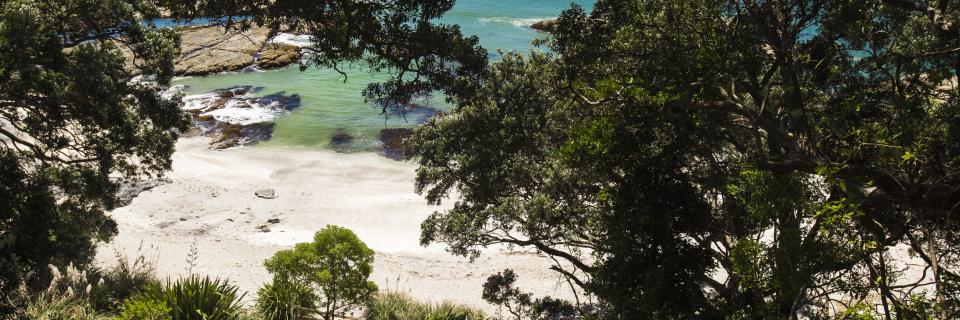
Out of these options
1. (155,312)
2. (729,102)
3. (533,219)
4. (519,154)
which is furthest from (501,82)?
(155,312)

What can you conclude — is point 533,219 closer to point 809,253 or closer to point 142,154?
point 809,253

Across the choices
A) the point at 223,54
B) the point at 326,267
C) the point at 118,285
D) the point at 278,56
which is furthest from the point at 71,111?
the point at 223,54

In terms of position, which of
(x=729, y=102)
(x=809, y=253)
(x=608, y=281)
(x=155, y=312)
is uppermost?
(x=729, y=102)

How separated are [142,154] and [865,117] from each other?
1419cm

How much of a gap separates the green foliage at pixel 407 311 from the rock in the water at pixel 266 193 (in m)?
12.2

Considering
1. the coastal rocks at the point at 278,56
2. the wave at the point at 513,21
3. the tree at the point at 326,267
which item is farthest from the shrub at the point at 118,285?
the wave at the point at 513,21

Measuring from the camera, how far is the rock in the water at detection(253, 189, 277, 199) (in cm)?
2620

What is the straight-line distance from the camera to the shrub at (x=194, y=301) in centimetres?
1001

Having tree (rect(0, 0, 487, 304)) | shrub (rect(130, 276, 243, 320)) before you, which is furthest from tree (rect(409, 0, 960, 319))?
shrub (rect(130, 276, 243, 320))

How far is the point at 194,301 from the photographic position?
1032 cm

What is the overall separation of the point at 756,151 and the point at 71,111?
41.8 feet

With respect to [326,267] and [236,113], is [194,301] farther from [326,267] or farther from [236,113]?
[236,113]

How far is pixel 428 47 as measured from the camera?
33.0ft

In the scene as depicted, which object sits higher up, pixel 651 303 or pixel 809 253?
pixel 809 253
